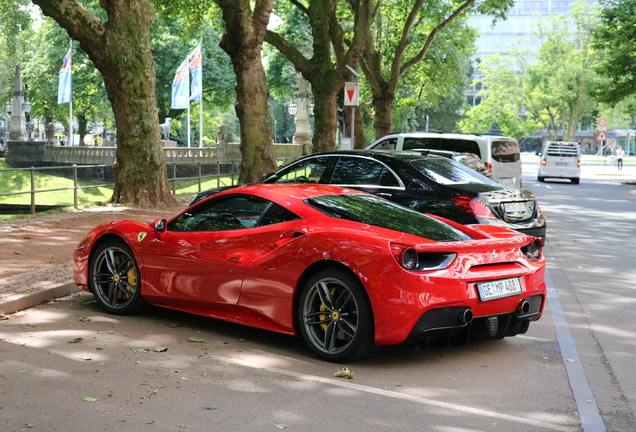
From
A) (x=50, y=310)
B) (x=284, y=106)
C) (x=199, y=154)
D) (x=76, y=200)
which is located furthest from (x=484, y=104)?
(x=50, y=310)

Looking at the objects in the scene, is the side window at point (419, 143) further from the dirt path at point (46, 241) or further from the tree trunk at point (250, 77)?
the dirt path at point (46, 241)

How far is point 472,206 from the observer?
36.4 feet

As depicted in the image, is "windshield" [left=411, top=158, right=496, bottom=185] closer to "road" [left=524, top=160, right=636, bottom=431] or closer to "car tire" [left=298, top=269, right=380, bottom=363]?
"road" [left=524, top=160, right=636, bottom=431]

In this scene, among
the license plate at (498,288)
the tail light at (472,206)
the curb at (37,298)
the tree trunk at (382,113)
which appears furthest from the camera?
the tree trunk at (382,113)

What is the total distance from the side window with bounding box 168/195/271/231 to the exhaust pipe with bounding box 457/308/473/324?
6.05 feet

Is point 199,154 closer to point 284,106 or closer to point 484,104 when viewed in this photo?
point 484,104

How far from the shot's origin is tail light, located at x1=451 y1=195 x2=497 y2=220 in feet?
36.3

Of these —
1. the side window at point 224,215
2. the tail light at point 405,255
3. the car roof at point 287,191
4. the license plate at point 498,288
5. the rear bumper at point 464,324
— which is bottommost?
the rear bumper at point 464,324

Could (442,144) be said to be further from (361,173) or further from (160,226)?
(160,226)

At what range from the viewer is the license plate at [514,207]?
11.6m

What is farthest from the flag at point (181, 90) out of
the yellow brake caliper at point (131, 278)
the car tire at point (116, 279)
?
the yellow brake caliper at point (131, 278)

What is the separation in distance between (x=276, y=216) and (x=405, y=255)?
4.33 ft

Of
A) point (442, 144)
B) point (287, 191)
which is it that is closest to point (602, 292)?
point (287, 191)

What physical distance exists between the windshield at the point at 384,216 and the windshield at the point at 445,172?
408 cm
